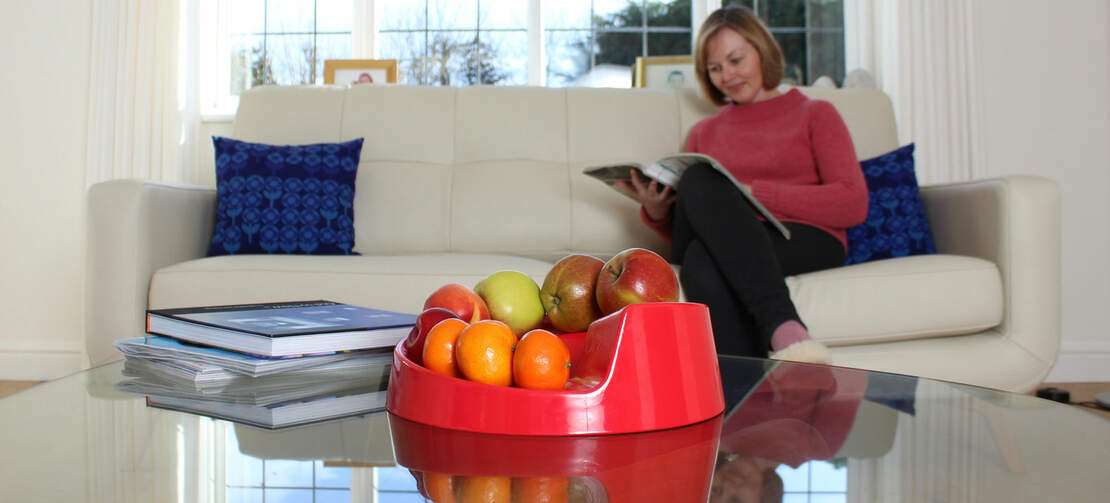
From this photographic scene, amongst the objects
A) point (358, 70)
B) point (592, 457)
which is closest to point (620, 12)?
point (358, 70)

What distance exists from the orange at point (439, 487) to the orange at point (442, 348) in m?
0.14

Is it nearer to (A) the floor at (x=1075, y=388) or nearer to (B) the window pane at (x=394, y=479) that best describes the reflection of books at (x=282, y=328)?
(B) the window pane at (x=394, y=479)

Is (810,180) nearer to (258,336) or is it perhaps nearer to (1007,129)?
(1007,129)

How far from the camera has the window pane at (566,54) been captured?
3.38 meters

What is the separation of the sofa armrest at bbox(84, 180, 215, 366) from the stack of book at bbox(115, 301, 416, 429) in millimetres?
1011

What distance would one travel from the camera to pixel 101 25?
302cm

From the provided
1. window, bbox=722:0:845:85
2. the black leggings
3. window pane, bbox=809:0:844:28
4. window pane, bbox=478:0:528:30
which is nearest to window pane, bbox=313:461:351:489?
the black leggings

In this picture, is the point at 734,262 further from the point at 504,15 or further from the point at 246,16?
the point at 246,16

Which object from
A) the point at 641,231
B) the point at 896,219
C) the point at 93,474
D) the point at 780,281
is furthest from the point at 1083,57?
the point at 93,474

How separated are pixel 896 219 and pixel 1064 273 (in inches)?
57.6

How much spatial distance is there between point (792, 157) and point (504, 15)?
1.69m

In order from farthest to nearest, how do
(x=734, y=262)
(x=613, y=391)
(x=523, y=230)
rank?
(x=523, y=230)
(x=734, y=262)
(x=613, y=391)

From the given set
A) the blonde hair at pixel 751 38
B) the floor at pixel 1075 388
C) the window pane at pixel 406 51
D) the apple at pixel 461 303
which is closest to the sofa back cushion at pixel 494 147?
the blonde hair at pixel 751 38

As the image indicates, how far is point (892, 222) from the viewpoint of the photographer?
2039mm
